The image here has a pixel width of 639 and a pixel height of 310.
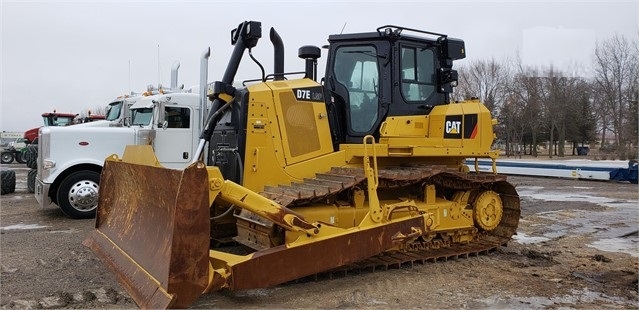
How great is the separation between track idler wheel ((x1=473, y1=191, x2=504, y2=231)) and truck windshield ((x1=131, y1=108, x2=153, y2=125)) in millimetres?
7456

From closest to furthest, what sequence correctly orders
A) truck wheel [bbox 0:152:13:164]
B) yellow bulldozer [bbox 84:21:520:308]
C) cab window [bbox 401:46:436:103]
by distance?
1. yellow bulldozer [bbox 84:21:520:308]
2. cab window [bbox 401:46:436:103]
3. truck wheel [bbox 0:152:13:164]

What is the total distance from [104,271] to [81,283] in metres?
0.43

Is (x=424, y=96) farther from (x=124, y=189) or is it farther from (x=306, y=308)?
(x=124, y=189)

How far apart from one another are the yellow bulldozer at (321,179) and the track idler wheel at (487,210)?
25mm

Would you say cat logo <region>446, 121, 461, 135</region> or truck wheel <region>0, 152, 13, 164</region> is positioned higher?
cat logo <region>446, 121, 461, 135</region>

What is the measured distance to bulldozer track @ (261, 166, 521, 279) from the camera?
17.6 feet

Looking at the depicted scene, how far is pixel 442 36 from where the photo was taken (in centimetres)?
693

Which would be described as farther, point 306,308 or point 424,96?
point 424,96

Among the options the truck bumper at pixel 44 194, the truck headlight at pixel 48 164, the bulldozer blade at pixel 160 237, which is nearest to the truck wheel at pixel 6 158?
the truck bumper at pixel 44 194

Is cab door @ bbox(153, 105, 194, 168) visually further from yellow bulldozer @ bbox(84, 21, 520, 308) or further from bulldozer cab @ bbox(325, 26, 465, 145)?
bulldozer cab @ bbox(325, 26, 465, 145)

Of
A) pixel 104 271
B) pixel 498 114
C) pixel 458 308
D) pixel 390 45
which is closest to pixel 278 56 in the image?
pixel 390 45

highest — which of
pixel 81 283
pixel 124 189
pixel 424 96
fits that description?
pixel 424 96

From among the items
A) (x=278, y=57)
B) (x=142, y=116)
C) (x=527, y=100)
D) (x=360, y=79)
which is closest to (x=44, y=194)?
(x=142, y=116)

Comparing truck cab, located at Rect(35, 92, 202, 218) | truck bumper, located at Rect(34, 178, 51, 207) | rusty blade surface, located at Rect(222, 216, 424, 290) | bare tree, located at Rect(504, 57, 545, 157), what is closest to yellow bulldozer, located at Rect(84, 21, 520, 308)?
rusty blade surface, located at Rect(222, 216, 424, 290)
